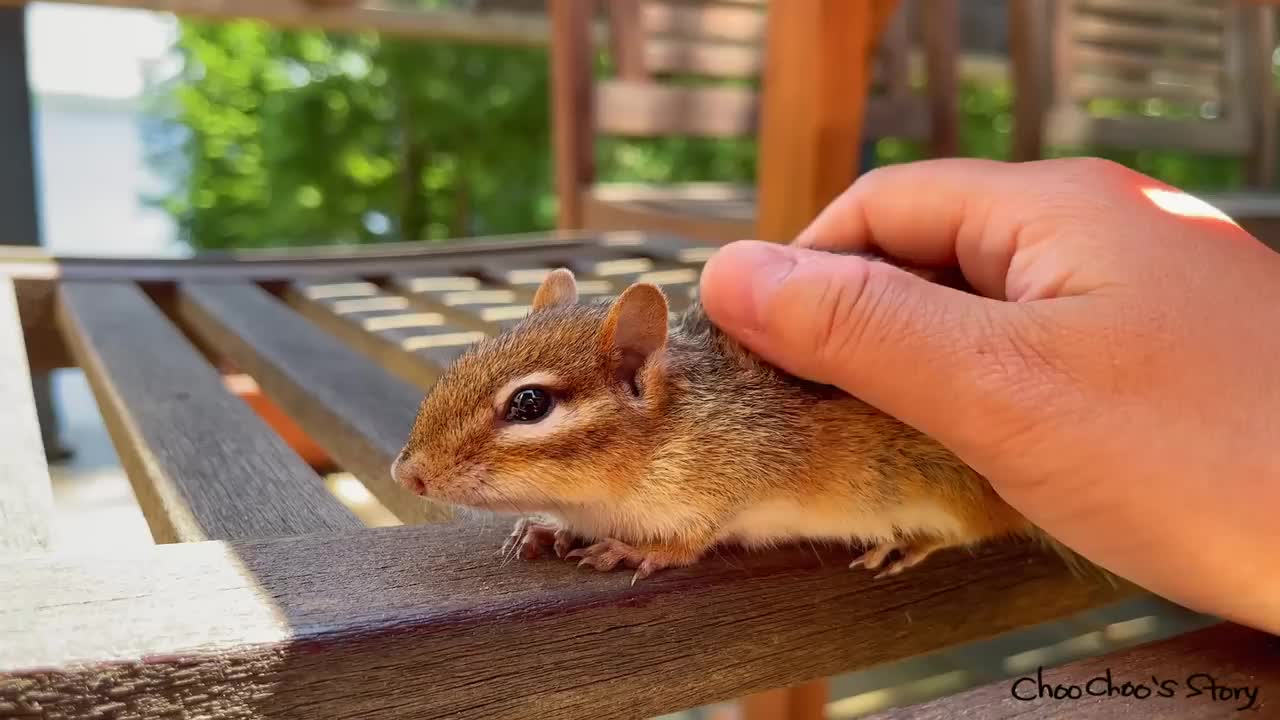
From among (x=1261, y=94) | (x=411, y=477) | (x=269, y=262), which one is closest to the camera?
(x=411, y=477)

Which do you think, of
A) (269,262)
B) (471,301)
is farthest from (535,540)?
(269,262)

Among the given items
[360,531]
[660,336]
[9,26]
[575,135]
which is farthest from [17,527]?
[9,26]

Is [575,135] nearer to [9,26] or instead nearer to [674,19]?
[674,19]

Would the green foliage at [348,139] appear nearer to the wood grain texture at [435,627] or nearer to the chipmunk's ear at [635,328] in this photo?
the chipmunk's ear at [635,328]

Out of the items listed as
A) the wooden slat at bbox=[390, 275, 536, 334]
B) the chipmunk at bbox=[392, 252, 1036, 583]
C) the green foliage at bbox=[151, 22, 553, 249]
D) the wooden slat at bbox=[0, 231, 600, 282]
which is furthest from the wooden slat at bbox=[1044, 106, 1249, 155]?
the green foliage at bbox=[151, 22, 553, 249]

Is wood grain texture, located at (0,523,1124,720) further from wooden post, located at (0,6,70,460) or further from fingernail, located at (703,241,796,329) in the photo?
wooden post, located at (0,6,70,460)

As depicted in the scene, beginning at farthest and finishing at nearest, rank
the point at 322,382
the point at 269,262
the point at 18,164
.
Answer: the point at 18,164
the point at 269,262
the point at 322,382

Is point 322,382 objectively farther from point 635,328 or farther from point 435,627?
point 435,627

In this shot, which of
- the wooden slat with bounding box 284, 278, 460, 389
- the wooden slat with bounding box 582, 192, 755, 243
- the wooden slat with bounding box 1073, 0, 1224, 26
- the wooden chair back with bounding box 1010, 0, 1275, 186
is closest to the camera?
the wooden slat with bounding box 284, 278, 460, 389
